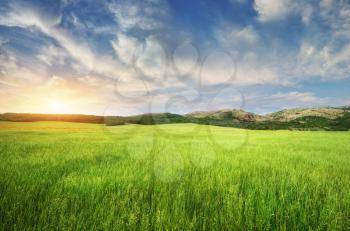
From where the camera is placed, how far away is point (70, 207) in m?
3.48

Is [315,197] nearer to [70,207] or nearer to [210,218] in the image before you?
[210,218]

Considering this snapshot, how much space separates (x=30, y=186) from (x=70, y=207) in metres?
1.35

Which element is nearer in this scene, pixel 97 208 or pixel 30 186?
pixel 97 208

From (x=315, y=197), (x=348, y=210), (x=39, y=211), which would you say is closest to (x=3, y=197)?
(x=39, y=211)

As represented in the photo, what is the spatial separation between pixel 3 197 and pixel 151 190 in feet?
8.38

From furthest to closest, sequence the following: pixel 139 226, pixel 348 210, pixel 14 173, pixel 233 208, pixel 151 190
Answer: pixel 14 173
pixel 151 190
pixel 348 210
pixel 233 208
pixel 139 226

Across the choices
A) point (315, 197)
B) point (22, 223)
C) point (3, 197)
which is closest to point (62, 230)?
point (22, 223)

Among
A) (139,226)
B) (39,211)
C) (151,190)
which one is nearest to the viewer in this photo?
(139,226)

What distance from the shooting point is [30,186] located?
166 inches

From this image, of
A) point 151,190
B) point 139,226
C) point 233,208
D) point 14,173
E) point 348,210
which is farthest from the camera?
point 14,173

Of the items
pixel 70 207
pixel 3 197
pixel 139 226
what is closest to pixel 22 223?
pixel 70 207

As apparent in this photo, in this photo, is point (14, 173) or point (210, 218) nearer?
point (210, 218)

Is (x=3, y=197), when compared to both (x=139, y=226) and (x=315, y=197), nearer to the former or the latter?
(x=139, y=226)

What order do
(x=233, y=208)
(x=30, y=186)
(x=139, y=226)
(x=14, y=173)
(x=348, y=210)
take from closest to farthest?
(x=139, y=226) → (x=233, y=208) → (x=348, y=210) → (x=30, y=186) → (x=14, y=173)
